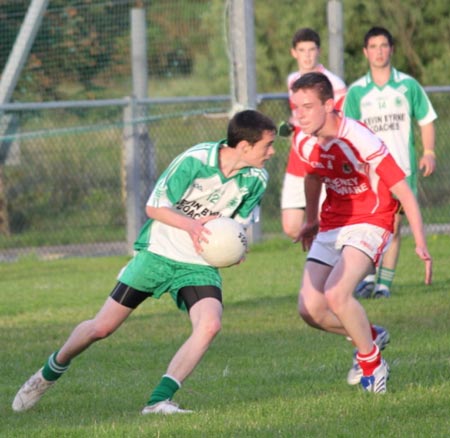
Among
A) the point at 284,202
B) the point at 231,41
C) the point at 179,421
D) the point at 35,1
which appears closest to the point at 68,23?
the point at 35,1

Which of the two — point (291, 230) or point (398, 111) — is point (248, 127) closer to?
point (291, 230)

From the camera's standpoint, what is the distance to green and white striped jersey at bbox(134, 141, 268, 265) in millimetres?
→ 6559

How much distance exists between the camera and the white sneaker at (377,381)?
6711mm

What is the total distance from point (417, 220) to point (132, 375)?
82.3 inches

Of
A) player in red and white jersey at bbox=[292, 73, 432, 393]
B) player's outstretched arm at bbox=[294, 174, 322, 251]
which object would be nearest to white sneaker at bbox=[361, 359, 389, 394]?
player in red and white jersey at bbox=[292, 73, 432, 393]

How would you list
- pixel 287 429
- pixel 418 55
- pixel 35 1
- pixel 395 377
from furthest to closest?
1. pixel 418 55
2. pixel 35 1
3. pixel 395 377
4. pixel 287 429

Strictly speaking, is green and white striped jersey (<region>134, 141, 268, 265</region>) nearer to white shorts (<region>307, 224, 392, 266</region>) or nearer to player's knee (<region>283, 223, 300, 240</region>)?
white shorts (<region>307, 224, 392, 266</region>)

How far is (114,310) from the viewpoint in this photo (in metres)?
6.59

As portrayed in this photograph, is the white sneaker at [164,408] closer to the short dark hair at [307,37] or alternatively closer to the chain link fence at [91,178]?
the short dark hair at [307,37]

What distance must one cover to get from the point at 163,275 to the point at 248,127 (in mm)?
882

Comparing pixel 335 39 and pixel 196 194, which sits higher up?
pixel 335 39

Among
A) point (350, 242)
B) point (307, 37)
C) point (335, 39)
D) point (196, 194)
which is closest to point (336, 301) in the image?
point (350, 242)

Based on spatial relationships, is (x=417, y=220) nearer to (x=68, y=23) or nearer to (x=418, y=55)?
(x=68, y=23)

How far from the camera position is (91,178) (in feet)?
54.4
